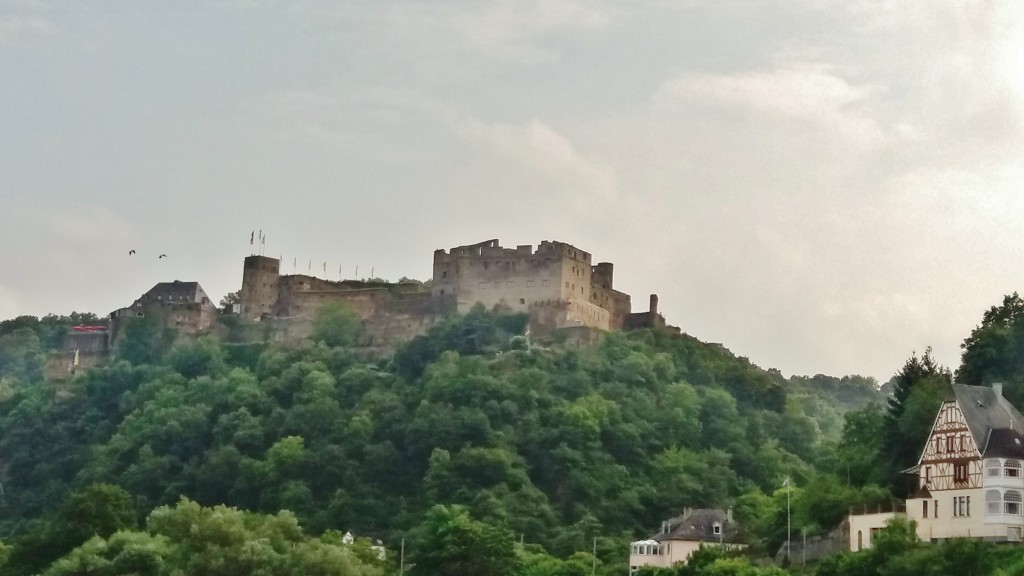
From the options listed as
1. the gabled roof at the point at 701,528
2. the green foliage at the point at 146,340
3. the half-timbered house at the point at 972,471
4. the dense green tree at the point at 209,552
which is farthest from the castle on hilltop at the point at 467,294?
the half-timbered house at the point at 972,471

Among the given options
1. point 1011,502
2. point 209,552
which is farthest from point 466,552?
point 1011,502

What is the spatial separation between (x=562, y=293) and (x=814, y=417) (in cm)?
1935

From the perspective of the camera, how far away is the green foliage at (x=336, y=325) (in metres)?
123

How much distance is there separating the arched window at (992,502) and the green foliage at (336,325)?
64.8 metres

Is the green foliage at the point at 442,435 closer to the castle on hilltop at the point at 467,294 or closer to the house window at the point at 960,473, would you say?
the castle on hilltop at the point at 467,294

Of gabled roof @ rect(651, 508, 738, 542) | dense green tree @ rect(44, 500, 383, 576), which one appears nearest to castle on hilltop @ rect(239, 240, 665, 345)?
gabled roof @ rect(651, 508, 738, 542)

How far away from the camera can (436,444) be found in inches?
3989

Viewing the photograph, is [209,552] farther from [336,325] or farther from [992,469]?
[336,325]

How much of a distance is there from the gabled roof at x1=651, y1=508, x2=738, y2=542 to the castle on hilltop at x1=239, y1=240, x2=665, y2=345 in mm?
33765

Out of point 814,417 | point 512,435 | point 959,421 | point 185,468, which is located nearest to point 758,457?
point 512,435

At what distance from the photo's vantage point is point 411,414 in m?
106

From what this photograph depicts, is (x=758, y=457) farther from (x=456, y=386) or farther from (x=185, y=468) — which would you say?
(x=185, y=468)

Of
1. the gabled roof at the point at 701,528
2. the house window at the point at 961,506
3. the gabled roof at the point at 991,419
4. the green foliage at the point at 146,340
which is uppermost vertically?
the green foliage at the point at 146,340

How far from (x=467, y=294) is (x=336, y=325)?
31.5 ft
